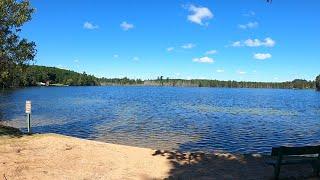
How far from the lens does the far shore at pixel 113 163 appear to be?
13.6 m

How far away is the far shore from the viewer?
1359cm

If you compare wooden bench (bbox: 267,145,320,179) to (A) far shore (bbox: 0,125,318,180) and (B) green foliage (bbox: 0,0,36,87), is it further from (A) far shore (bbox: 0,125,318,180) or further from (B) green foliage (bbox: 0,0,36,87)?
(B) green foliage (bbox: 0,0,36,87)

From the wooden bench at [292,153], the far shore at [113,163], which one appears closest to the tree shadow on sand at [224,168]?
the far shore at [113,163]

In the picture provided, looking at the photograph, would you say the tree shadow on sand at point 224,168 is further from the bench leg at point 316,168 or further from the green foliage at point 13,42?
the green foliage at point 13,42

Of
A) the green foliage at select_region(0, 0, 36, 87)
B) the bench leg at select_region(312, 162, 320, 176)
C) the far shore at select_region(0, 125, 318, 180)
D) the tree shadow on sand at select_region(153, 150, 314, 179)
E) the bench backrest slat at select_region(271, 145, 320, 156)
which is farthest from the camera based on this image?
the green foliage at select_region(0, 0, 36, 87)

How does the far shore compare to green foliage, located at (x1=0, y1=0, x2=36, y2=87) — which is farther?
green foliage, located at (x1=0, y1=0, x2=36, y2=87)

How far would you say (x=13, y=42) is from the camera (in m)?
21.7

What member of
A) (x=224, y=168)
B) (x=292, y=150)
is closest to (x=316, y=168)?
(x=292, y=150)

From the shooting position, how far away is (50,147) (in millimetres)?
17547

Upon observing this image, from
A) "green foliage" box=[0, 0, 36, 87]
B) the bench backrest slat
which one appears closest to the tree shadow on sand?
the bench backrest slat

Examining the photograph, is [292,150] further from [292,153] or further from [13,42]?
[13,42]

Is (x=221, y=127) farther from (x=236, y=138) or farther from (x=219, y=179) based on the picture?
(x=219, y=179)

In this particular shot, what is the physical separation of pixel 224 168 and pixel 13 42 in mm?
12953

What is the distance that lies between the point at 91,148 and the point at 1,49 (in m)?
7.69
